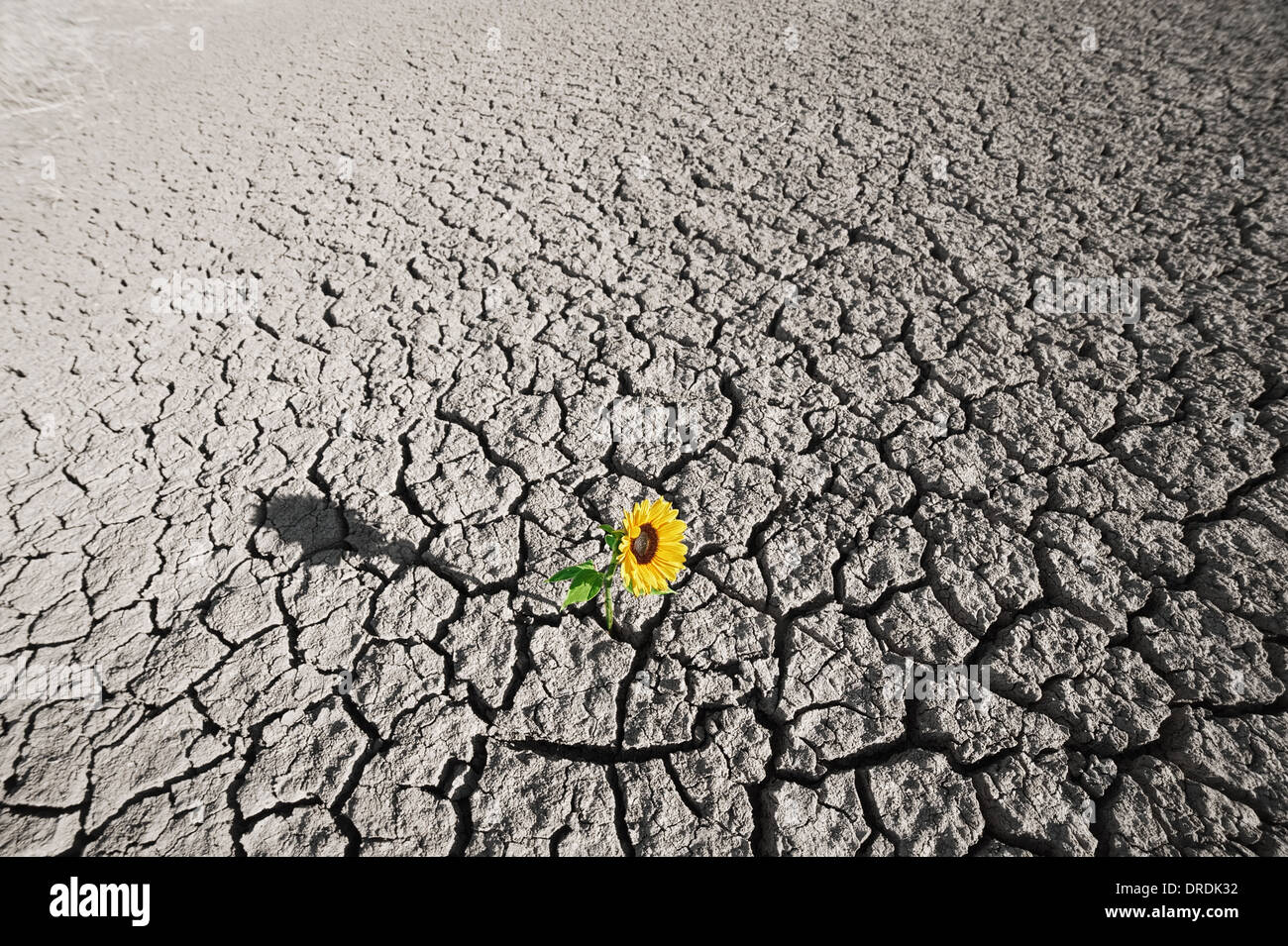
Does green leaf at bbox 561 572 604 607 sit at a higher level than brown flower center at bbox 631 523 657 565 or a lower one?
lower

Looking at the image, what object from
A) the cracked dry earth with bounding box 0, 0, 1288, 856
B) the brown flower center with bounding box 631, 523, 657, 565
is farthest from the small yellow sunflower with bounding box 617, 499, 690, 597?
the cracked dry earth with bounding box 0, 0, 1288, 856

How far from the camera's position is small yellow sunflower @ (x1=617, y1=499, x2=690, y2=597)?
191cm

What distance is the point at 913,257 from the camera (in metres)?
3.23

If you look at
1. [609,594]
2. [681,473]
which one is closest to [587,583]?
[609,594]

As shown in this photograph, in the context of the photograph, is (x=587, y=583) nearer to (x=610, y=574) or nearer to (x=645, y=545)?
(x=610, y=574)

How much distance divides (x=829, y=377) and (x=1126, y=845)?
5.85ft

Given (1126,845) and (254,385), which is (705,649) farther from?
(254,385)

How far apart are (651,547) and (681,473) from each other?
23.1 inches

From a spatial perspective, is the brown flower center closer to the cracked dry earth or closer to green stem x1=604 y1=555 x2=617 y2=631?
green stem x1=604 y1=555 x2=617 y2=631

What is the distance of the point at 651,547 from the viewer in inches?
76.9

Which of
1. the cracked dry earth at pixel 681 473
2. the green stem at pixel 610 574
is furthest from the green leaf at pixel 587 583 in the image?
the cracked dry earth at pixel 681 473

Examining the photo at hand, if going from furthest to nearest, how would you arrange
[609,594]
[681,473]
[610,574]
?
1. [681,473]
2. [609,594]
3. [610,574]

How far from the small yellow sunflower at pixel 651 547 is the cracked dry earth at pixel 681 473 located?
23 cm
